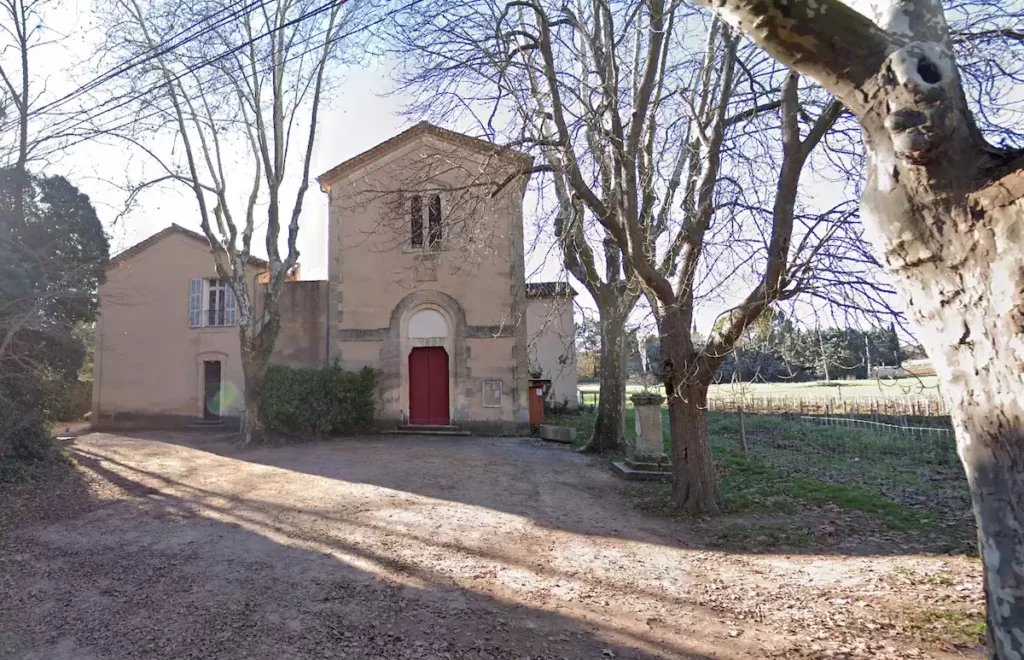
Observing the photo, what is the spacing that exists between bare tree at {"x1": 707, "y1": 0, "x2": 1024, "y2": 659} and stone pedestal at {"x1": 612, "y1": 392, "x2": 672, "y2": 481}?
7.18m

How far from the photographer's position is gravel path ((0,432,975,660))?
3.79 m

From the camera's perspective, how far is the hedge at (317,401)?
14.4 m

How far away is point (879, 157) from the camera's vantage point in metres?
2.61

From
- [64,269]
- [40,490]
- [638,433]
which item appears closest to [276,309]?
[64,269]

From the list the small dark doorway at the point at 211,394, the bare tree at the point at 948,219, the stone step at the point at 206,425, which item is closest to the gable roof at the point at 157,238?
the small dark doorway at the point at 211,394

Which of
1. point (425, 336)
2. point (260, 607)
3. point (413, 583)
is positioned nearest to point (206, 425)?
point (425, 336)

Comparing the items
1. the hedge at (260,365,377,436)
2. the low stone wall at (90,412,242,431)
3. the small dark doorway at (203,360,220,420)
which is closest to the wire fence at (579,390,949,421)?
the hedge at (260,365,377,436)

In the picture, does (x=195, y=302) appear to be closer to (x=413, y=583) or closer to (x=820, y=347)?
(x=413, y=583)

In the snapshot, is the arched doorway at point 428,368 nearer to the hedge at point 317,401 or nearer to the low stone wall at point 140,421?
the hedge at point 317,401

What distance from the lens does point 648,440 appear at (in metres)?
9.77

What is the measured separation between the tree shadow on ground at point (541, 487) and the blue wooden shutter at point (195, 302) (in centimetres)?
451

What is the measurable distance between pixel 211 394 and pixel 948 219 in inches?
793

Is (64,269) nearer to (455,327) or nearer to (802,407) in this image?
(455,327)

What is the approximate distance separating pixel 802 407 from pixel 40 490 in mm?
20197
